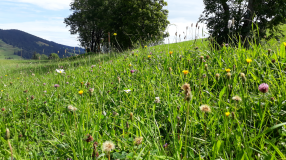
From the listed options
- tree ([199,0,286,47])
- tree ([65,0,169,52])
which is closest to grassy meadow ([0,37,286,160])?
tree ([199,0,286,47])

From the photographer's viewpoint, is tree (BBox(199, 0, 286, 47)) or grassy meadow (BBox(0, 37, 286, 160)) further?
tree (BBox(199, 0, 286, 47))

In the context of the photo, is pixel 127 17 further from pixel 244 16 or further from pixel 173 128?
pixel 173 128

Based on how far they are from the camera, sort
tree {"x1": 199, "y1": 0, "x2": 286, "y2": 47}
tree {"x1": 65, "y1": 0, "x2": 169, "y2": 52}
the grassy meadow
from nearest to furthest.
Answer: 1. the grassy meadow
2. tree {"x1": 199, "y1": 0, "x2": 286, "y2": 47}
3. tree {"x1": 65, "y1": 0, "x2": 169, "y2": 52}

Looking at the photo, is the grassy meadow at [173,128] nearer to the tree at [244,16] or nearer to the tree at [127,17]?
the tree at [244,16]

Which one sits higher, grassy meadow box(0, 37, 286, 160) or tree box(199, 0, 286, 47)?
tree box(199, 0, 286, 47)

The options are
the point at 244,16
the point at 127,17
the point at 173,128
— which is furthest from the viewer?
the point at 127,17

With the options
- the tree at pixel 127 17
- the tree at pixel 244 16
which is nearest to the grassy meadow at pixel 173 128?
the tree at pixel 244 16

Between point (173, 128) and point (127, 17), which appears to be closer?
point (173, 128)

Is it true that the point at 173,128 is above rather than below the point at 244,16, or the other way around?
below

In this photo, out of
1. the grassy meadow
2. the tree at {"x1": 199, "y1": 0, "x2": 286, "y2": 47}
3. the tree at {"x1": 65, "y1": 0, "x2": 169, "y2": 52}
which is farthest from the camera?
the tree at {"x1": 65, "y1": 0, "x2": 169, "y2": 52}

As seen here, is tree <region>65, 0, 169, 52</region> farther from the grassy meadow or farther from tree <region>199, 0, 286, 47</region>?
the grassy meadow

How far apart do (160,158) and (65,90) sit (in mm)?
2546

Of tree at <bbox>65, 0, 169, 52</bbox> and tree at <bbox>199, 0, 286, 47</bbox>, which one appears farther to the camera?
tree at <bbox>65, 0, 169, 52</bbox>

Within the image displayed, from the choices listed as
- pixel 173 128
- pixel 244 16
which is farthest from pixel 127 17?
pixel 173 128
